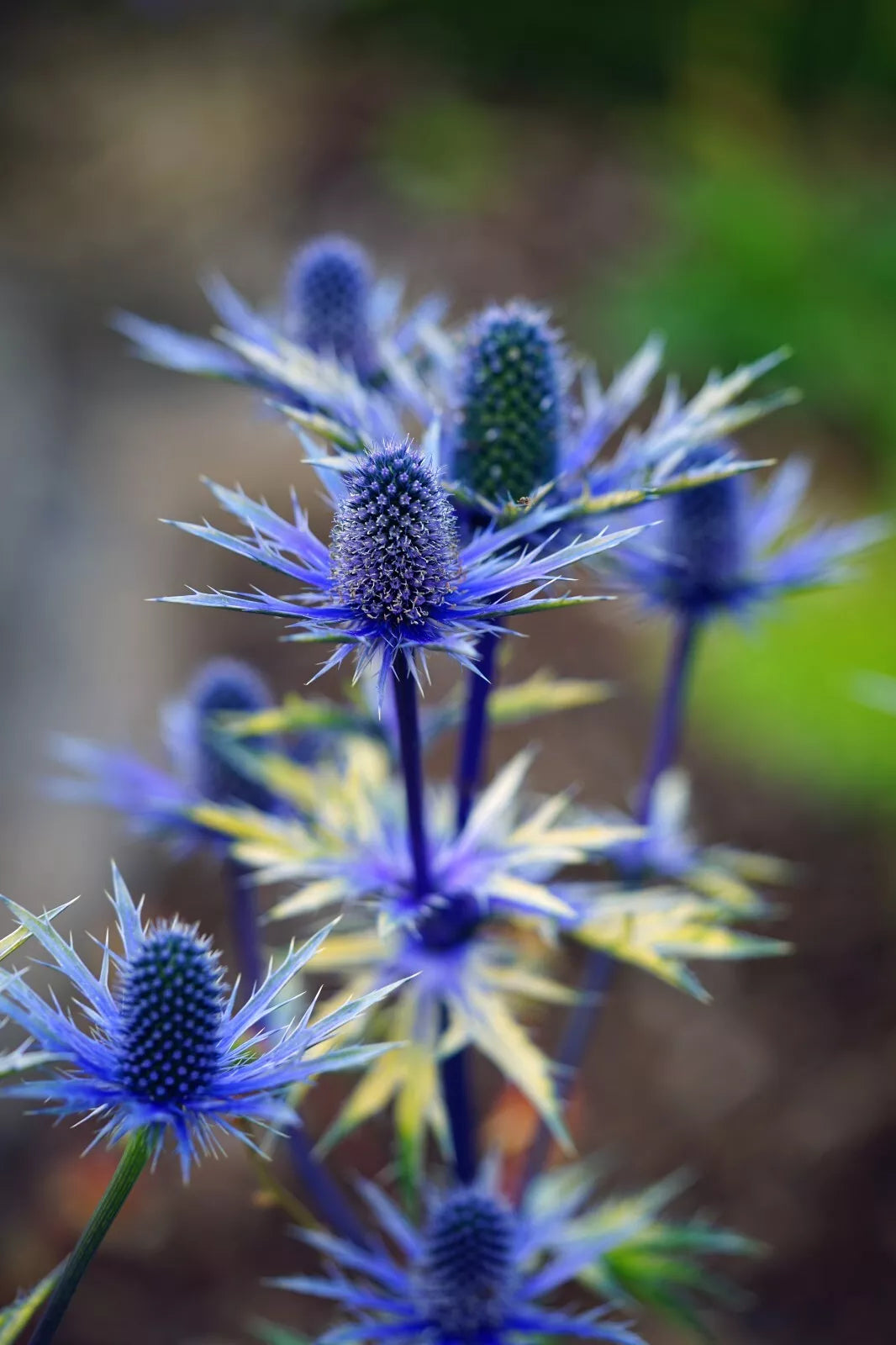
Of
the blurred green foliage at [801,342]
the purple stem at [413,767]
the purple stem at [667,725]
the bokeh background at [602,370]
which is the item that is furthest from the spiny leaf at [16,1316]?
the blurred green foliage at [801,342]

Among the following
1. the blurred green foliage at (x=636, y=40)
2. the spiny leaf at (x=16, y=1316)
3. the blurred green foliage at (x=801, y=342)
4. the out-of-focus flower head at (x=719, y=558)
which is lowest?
the spiny leaf at (x=16, y=1316)

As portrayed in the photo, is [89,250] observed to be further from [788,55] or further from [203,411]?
[788,55]

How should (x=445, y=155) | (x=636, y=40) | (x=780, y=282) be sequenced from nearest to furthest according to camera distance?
(x=780, y=282) < (x=445, y=155) < (x=636, y=40)

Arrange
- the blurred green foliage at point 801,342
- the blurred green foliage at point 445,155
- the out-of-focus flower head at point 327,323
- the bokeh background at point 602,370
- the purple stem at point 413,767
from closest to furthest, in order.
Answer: the purple stem at point 413,767, the out-of-focus flower head at point 327,323, the bokeh background at point 602,370, the blurred green foliage at point 801,342, the blurred green foliage at point 445,155

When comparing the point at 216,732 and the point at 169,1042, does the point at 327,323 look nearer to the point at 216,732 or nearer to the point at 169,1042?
the point at 216,732

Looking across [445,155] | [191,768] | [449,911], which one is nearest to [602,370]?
[445,155]

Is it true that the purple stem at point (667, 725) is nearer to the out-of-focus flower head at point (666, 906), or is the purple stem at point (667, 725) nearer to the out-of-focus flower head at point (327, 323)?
the out-of-focus flower head at point (666, 906)

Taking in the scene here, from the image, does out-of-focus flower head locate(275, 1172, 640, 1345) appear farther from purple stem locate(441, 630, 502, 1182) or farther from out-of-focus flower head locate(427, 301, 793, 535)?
out-of-focus flower head locate(427, 301, 793, 535)
